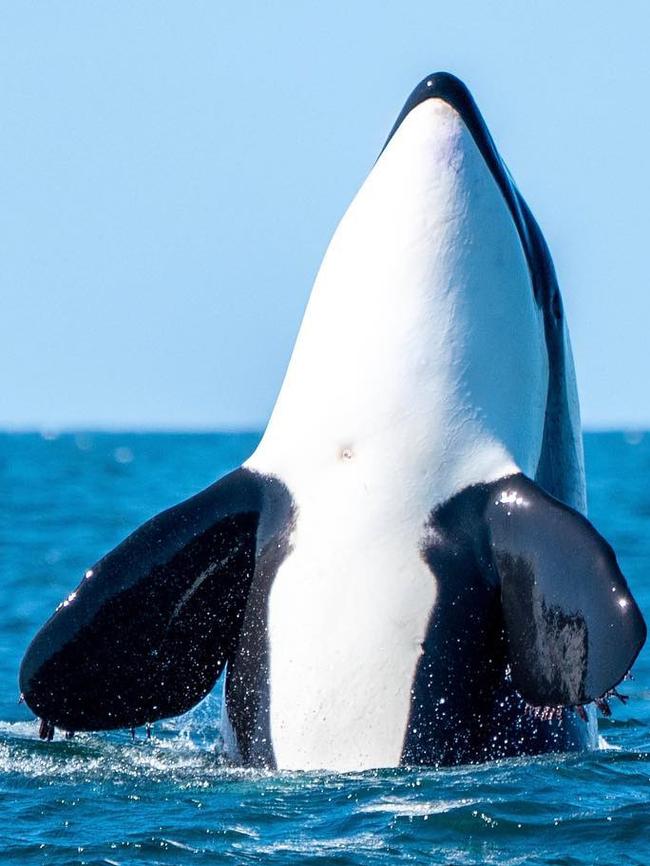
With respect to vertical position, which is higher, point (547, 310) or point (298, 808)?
point (547, 310)

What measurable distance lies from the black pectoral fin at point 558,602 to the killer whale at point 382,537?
2 centimetres

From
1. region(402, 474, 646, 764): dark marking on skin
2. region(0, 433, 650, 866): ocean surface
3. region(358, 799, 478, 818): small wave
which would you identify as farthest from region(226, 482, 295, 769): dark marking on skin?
region(358, 799, 478, 818): small wave

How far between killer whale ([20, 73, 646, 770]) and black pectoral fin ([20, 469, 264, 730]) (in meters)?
0.01

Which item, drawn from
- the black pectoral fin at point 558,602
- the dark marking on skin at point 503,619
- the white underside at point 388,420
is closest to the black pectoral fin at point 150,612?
the white underside at point 388,420

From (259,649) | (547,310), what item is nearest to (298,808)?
(259,649)

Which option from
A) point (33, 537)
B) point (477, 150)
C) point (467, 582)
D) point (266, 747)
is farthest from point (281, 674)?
point (33, 537)

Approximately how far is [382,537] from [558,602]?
114cm

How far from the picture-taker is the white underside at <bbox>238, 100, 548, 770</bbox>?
10.5 meters

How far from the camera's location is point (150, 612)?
36.0 ft

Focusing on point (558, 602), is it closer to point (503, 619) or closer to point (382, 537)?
point (503, 619)

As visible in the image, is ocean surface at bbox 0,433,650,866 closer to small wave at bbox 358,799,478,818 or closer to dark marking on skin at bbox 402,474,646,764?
small wave at bbox 358,799,478,818

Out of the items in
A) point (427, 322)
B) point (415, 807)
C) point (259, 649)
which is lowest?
point (415, 807)

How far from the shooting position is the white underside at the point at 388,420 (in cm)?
1052

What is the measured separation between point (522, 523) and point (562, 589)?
505mm
